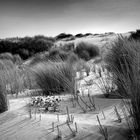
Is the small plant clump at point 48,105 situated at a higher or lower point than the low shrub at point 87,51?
lower

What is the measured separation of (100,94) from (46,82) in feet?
4.98

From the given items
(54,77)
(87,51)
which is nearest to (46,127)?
(54,77)

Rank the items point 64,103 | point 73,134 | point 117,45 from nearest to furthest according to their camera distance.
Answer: point 73,134, point 64,103, point 117,45

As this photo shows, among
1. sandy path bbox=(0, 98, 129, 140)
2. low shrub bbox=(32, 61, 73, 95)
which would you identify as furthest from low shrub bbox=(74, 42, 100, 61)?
sandy path bbox=(0, 98, 129, 140)

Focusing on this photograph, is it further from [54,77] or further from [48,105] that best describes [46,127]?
[54,77]

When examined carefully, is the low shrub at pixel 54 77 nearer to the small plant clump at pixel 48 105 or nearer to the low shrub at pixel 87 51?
the small plant clump at pixel 48 105

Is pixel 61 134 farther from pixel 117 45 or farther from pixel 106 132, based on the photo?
pixel 117 45

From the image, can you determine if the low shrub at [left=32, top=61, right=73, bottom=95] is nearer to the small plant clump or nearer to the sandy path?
the small plant clump

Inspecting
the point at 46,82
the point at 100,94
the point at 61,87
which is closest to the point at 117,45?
the point at 100,94

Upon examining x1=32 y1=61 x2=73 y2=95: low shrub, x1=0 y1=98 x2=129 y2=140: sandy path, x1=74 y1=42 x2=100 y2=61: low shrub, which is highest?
x1=74 y1=42 x2=100 y2=61: low shrub

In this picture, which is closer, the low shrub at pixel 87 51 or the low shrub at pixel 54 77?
the low shrub at pixel 54 77

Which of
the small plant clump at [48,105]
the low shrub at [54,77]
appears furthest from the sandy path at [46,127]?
the low shrub at [54,77]

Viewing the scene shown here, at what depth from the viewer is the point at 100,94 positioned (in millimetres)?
3387

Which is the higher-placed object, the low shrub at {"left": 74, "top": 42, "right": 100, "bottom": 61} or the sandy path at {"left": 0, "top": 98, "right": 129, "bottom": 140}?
the low shrub at {"left": 74, "top": 42, "right": 100, "bottom": 61}
